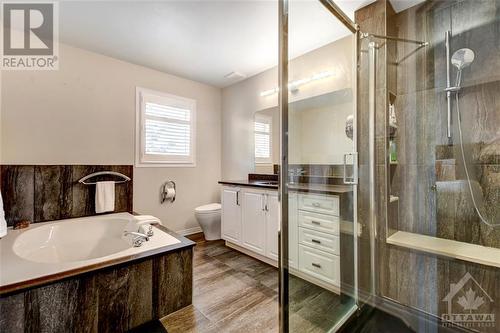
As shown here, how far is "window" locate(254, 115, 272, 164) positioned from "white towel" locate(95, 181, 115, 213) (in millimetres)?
1885

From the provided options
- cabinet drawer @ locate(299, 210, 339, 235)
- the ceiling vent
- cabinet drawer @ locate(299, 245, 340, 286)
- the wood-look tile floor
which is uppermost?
the ceiling vent

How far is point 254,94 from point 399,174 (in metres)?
2.21

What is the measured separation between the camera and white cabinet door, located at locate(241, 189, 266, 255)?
2492 mm

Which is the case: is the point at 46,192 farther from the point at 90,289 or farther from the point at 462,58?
the point at 462,58

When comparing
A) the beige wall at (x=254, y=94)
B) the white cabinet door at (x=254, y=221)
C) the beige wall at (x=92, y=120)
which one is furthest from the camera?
the white cabinet door at (x=254, y=221)

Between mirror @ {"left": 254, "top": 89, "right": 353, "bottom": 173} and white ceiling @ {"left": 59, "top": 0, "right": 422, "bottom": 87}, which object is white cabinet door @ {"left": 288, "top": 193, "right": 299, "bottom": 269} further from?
white ceiling @ {"left": 59, "top": 0, "right": 422, "bottom": 87}

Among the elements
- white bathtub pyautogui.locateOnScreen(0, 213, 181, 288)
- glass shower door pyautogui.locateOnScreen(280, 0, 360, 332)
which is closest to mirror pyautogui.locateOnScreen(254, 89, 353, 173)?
glass shower door pyautogui.locateOnScreen(280, 0, 360, 332)

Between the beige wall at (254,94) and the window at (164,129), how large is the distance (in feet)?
1.92

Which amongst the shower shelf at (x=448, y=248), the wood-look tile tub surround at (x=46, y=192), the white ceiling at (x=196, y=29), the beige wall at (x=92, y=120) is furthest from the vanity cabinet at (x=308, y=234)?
the wood-look tile tub surround at (x=46, y=192)

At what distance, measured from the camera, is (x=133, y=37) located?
93.4 inches

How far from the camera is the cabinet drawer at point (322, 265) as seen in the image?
5.89 feet

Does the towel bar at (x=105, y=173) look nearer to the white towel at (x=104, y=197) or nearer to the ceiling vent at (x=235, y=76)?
the white towel at (x=104, y=197)

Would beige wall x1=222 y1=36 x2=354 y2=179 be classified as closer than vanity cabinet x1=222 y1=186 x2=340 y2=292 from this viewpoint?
No

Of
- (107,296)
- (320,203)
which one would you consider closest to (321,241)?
(320,203)
